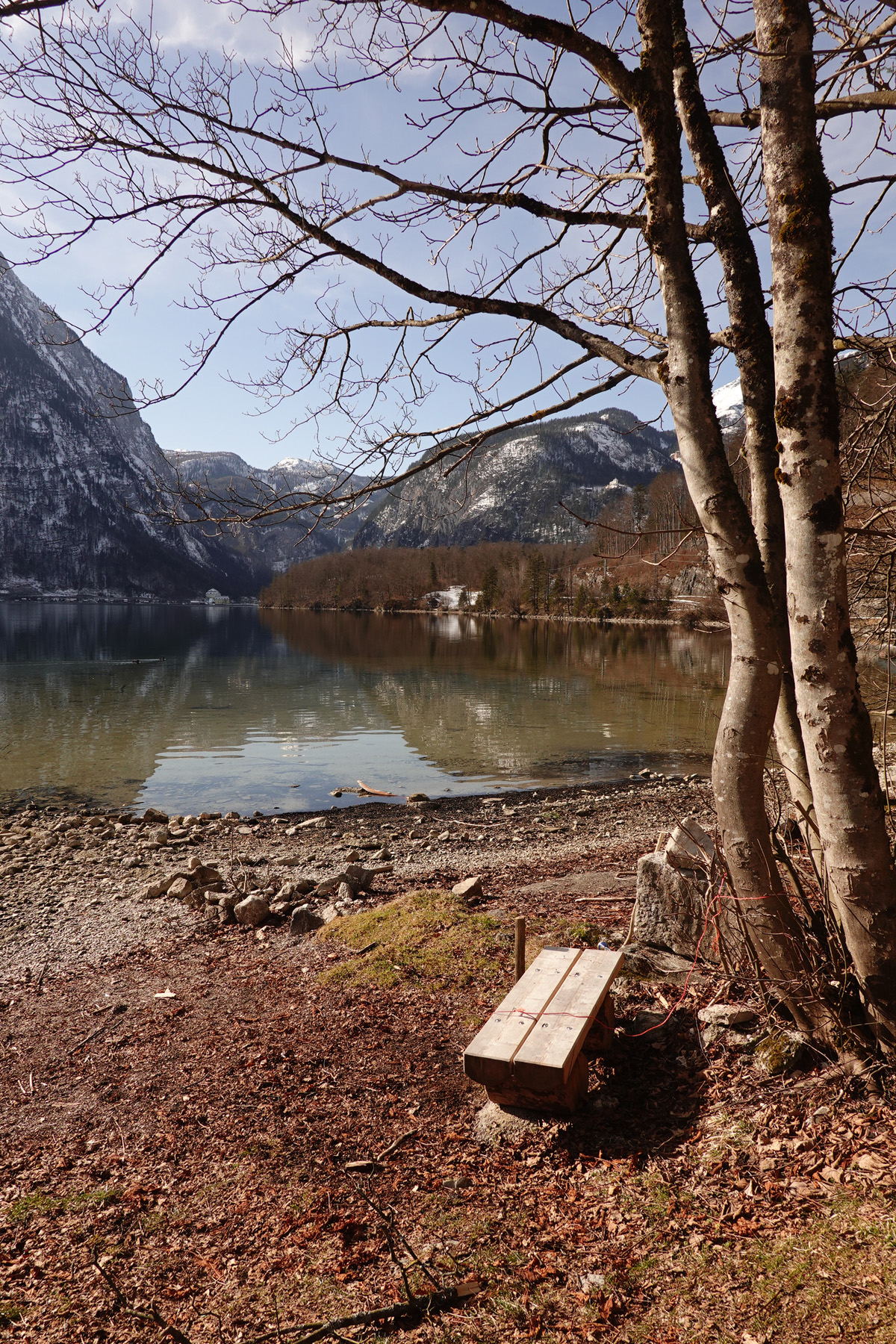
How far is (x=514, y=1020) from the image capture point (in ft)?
13.7

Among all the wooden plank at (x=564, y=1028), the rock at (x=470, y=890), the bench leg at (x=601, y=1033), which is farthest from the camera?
the rock at (x=470, y=890)

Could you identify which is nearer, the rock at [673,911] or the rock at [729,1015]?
the rock at [729,1015]

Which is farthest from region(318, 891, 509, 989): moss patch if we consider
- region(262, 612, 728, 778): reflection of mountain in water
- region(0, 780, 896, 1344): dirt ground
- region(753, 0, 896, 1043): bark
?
region(262, 612, 728, 778): reflection of mountain in water

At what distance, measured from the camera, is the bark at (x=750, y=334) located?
14.3 feet

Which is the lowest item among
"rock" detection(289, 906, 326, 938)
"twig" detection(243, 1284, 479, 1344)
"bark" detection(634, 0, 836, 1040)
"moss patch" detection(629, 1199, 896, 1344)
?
"rock" detection(289, 906, 326, 938)

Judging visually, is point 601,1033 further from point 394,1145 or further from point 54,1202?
point 54,1202

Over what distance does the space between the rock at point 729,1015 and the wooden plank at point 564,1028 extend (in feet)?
1.95

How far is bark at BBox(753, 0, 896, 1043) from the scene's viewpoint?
11.2 ft

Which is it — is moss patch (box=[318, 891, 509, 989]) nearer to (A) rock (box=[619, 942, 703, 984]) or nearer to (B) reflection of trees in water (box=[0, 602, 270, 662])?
(A) rock (box=[619, 942, 703, 984])

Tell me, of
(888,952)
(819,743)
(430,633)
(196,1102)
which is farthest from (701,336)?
(430,633)

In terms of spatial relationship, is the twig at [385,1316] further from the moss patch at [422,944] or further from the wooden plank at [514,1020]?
the moss patch at [422,944]

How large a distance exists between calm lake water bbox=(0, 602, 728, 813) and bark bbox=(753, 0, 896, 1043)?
578 inches

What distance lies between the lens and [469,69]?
4789 millimetres

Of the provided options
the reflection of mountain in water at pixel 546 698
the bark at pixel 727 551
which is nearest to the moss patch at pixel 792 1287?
the bark at pixel 727 551
